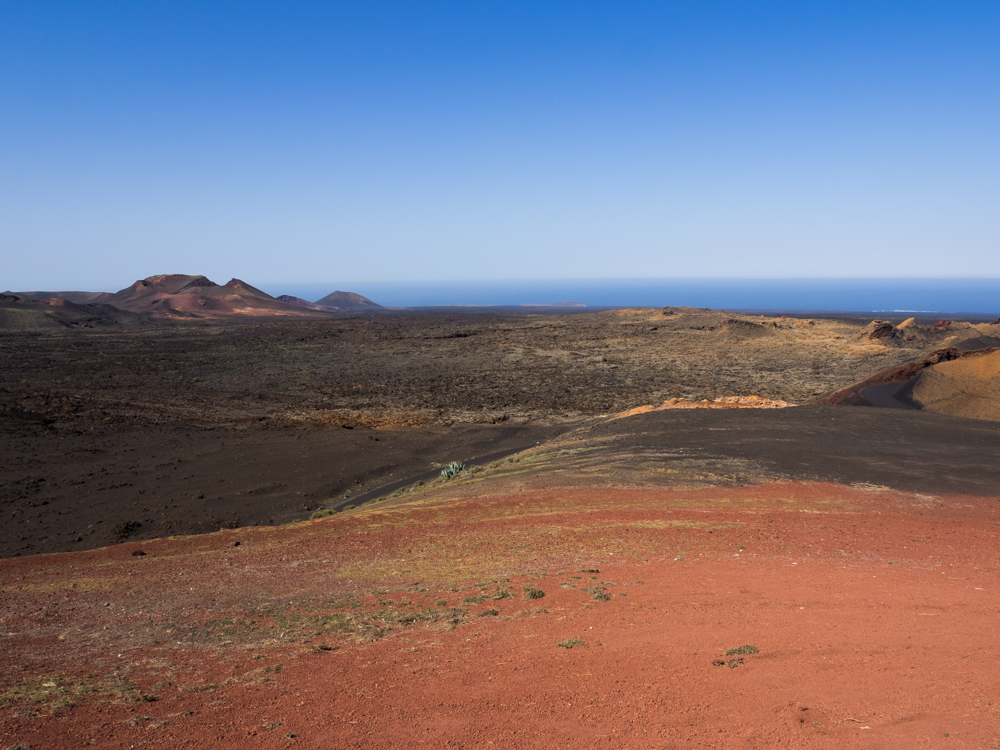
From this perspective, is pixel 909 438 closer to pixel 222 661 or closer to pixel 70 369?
pixel 222 661

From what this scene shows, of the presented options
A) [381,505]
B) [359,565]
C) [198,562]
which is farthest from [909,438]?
[198,562]

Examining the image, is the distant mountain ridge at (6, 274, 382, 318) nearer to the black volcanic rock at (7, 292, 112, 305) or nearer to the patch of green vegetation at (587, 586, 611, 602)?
the black volcanic rock at (7, 292, 112, 305)

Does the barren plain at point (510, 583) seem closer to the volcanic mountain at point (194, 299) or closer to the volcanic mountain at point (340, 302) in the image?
the volcanic mountain at point (194, 299)

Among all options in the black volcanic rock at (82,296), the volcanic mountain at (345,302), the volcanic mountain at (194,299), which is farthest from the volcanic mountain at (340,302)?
the black volcanic rock at (82,296)

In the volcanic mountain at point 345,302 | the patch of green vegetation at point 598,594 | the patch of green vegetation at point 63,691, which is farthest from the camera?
the volcanic mountain at point 345,302

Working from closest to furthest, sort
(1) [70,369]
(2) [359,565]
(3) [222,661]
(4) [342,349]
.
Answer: (3) [222,661] → (2) [359,565] → (1) [70,369] → (4) [342,349]

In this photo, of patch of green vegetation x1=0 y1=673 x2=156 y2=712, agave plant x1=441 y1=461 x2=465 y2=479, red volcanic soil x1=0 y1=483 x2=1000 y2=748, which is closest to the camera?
red volcanic soil x1=0 y1=483 x2=1000 y2=748

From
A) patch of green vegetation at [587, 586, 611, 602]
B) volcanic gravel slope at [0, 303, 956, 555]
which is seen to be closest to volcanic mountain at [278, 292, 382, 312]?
volcanic gravel slope at [0, 303, 956, 555]
